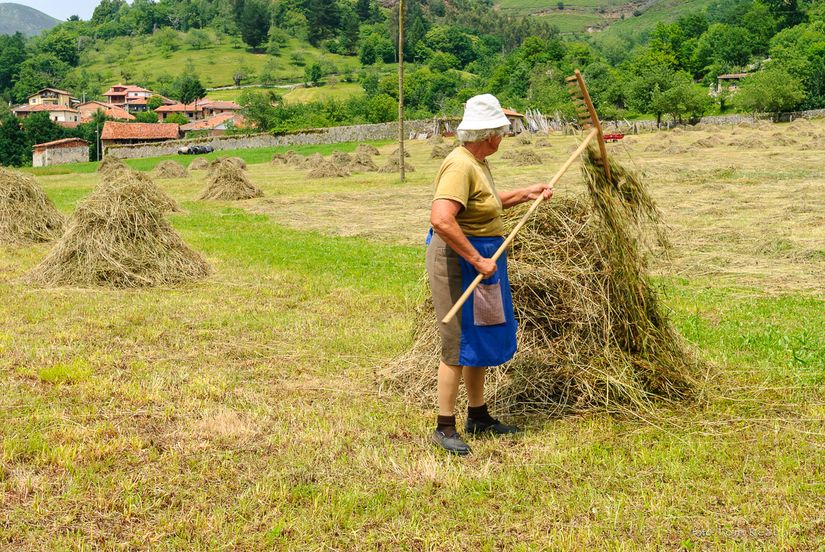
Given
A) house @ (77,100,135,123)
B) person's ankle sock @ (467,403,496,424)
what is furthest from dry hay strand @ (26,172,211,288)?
house @ (77,100,135,123)

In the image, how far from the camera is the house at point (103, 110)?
133m

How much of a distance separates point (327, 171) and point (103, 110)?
106m

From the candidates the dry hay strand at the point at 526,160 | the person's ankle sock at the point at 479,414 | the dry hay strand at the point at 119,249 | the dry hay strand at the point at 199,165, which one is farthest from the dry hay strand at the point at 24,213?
the dry hay strand at the point at 199,165

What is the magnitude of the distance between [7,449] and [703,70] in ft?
426

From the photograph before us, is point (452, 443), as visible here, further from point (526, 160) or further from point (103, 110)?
point (103, 110)

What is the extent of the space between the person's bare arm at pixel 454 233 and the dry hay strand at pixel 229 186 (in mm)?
22198

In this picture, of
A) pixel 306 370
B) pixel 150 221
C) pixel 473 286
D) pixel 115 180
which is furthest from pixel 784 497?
pixel 115 180

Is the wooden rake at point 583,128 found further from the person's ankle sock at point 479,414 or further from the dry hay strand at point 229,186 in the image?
the dry hay strand at point 229,186

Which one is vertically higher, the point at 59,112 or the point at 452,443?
the point at 59,112

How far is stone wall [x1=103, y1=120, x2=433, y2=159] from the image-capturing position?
2783 inches

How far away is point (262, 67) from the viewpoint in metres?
166

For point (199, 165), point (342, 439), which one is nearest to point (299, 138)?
point (199, 165)

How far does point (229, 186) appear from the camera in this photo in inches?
1037

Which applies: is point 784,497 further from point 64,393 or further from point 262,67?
point 262,67
